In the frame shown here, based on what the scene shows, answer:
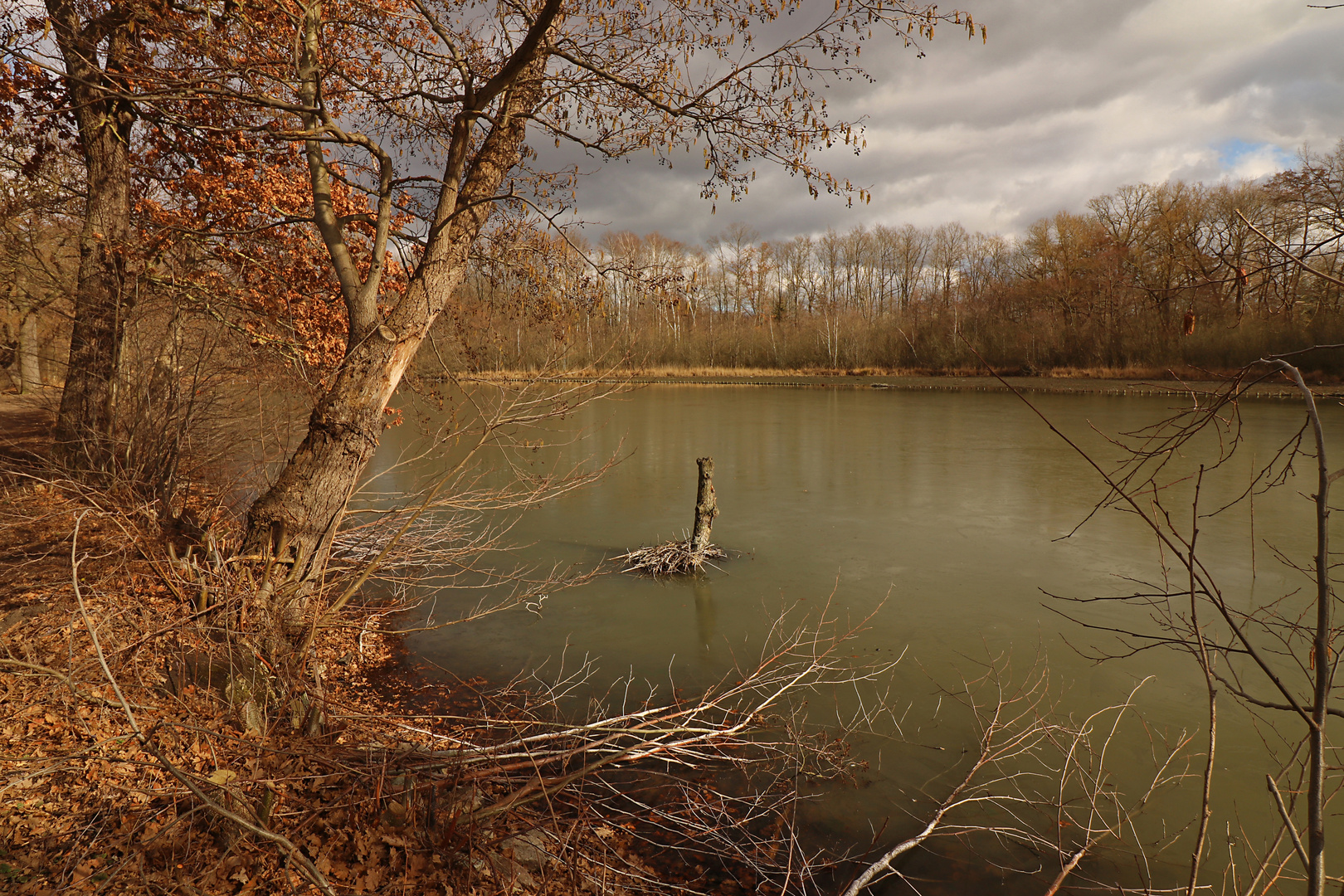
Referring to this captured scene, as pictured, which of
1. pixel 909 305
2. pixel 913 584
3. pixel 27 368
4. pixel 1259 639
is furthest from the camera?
pixel 909 305

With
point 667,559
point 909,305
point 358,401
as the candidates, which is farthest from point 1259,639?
point 909,305

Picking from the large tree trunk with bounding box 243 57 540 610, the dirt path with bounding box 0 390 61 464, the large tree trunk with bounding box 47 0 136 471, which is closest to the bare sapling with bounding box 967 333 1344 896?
the large tree trunk with bounding box 243 57 540 610

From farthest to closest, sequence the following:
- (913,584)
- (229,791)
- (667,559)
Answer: (667,559), (913,584), (229,791)

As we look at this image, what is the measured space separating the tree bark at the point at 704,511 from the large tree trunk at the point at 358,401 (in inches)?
170

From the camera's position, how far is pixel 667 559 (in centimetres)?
921

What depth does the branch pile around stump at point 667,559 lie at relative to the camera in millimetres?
9156

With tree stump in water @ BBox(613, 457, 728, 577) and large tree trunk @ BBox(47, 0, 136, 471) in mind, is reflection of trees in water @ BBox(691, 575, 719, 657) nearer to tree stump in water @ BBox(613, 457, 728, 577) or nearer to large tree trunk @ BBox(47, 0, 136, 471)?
tree stump in water @ BBox(613, 457, 728, 577)

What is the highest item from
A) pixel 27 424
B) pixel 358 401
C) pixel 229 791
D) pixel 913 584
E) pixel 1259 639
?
pixel 358 401

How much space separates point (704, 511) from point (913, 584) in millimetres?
2712

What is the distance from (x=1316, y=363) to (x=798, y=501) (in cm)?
3080

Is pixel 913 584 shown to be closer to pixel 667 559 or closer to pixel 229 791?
pixel 667 559

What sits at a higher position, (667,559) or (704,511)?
(704,511)

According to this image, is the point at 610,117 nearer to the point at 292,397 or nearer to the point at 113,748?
the point at 292,397

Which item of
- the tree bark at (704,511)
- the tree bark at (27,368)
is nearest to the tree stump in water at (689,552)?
the tree bark at (704,511)
